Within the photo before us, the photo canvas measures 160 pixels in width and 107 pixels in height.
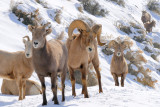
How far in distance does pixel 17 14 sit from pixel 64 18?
11.3 feet

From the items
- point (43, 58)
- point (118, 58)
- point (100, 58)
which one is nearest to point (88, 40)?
point (43, 58)

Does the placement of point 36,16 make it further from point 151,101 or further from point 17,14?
point 151,101

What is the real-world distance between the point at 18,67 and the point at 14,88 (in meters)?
1.08

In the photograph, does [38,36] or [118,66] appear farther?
[118,66]

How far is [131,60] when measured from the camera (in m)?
17.0

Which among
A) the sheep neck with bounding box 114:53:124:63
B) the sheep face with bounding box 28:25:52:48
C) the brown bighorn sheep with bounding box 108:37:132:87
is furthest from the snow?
the sheep face with bounding box 28:25:52:48

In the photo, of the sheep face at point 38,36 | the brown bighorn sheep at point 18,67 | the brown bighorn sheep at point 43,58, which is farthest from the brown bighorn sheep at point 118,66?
the sheep face at point 38,36

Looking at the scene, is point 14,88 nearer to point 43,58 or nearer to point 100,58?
point 43,58

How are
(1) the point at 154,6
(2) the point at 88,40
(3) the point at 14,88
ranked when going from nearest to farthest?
1. (2) the point at 88,40
2. (3) the point at 14,88
3. (1) the point at 154,6

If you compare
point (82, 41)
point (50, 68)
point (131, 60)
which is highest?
point (82, 41)

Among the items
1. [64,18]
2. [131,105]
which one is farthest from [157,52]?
[131,105]

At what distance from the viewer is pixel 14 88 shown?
9.12m

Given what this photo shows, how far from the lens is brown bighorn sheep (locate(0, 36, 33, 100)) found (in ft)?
27.2

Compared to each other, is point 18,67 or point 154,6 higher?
point 154,6
